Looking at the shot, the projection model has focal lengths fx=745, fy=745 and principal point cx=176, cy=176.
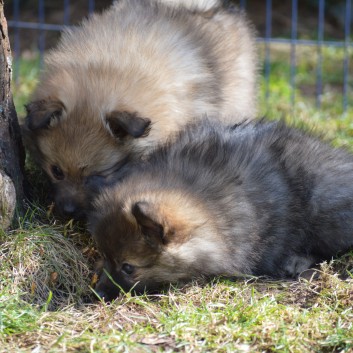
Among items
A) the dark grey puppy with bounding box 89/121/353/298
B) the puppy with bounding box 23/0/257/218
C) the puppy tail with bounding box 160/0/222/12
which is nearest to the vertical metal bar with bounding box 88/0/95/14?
the puppy tail with bounding box 160/0/222/12

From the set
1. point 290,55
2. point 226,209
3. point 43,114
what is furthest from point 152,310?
point 290,55

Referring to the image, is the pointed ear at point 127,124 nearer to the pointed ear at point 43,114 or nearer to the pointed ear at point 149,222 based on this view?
the pointed ear at point 43,114

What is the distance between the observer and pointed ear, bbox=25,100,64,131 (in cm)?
424

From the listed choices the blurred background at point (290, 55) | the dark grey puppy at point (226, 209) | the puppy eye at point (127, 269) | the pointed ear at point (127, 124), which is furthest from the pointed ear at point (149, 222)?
the blurred background at point (290, 55)

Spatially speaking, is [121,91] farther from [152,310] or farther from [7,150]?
[152,310]

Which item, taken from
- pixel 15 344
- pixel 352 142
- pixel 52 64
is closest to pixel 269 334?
pixel 15 344

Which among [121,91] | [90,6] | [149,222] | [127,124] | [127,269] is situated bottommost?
[127,269]

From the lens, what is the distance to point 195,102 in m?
A: 4.65

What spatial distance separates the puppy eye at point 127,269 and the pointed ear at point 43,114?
3.52 ft

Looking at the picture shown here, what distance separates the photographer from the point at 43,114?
4254 mm

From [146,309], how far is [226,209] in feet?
2.22

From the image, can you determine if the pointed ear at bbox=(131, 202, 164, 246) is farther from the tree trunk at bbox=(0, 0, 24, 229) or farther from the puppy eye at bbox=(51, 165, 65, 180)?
the puppy eye at bbox=(51, 165, 65, 180)

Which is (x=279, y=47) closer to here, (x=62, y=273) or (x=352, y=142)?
(x=352, y=142)

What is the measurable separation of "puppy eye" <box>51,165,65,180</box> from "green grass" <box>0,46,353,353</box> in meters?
0.22
